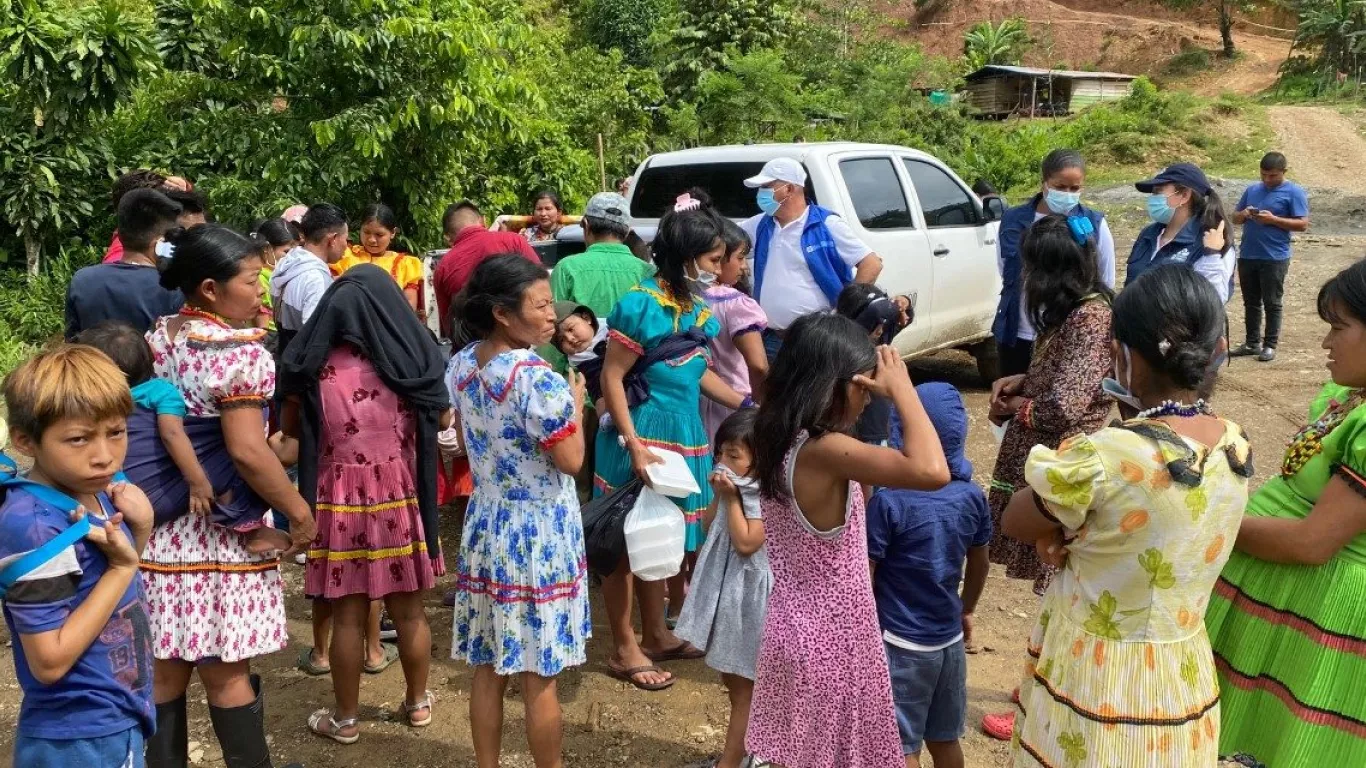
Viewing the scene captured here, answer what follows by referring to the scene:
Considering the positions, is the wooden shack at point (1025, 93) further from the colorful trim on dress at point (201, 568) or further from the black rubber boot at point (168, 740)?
the black rubber boot at point (168, 740)

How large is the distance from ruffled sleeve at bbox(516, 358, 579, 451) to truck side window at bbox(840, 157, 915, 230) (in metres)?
4.02

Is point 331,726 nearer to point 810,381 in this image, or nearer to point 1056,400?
point 810,381

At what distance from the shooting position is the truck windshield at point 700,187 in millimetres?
6562

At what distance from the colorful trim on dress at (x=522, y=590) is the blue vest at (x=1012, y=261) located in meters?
2.22

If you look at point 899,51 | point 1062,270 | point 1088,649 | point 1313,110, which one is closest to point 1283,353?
point 1062,270

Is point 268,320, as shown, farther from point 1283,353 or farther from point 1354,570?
point 1283,353

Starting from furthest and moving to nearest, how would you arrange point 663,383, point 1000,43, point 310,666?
point 1000,43, point 310,666, point 663,383

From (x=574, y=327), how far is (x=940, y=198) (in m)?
4.22

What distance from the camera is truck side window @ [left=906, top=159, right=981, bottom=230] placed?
7164 millimetres

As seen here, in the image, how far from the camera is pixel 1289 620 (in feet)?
7.15

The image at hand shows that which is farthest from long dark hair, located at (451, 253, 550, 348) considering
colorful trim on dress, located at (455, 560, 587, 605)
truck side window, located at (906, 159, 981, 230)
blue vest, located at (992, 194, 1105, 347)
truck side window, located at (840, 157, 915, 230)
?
truck side window, located at (906, 159, 981, 230)

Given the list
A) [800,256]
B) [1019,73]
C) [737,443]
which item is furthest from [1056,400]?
[1019,73]

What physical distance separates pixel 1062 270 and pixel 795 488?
1540mm

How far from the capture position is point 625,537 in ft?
11.8
